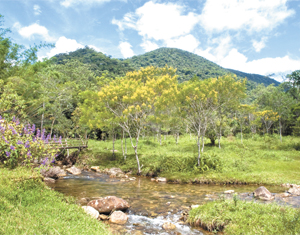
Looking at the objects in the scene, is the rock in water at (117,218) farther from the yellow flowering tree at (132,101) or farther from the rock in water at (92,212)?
the yellow flowering tree at (132,101)

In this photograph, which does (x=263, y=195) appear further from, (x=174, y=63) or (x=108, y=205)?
(x=174, y=63)

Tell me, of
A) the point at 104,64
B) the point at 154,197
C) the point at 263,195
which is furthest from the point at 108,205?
the point at 104,64

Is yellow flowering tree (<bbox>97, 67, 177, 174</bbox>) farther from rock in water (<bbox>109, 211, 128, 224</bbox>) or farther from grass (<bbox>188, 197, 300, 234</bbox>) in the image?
grass (<bbox>188, 197, 300, 234</bbox>)

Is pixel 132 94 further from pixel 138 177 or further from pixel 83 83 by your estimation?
pixel 83 83

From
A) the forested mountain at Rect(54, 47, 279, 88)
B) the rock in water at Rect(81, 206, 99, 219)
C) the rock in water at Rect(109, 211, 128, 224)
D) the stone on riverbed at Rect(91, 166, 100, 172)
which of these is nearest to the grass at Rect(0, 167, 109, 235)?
the rock in water at Rect(81, 206, 99, 219)

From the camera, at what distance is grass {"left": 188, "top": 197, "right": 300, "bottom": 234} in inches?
267

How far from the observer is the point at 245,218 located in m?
7.73

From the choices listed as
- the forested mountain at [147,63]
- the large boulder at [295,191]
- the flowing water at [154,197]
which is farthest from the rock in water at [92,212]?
the forested mountain at [147,63]

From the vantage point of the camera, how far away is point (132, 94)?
68.4 ft

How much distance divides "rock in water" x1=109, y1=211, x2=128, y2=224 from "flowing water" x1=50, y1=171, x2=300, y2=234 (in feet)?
0.95

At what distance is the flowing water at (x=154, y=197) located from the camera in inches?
334

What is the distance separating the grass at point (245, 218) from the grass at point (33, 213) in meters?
4.33

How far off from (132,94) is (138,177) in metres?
8.65

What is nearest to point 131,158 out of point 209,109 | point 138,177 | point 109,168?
point 109,168
